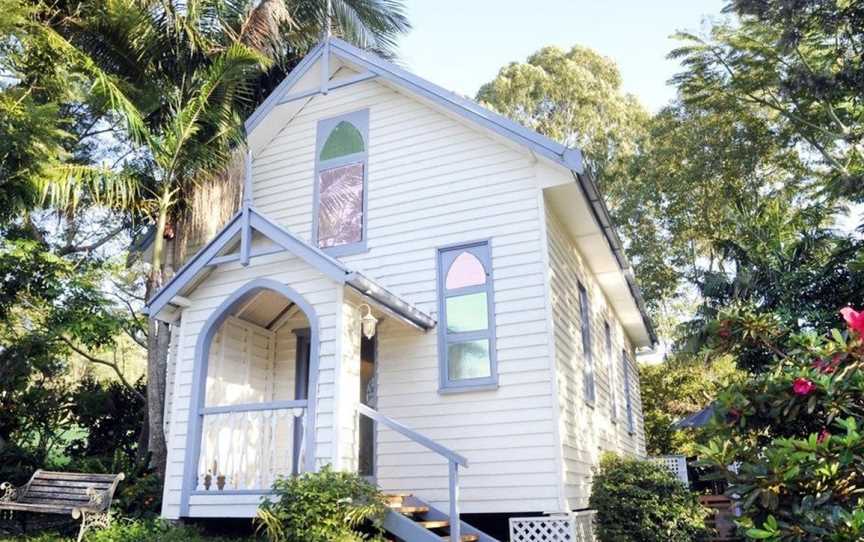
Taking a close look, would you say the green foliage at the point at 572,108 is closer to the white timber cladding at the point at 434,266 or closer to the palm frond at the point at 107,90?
the white timber cladding at the point at 434,266

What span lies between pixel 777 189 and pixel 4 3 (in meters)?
25.1

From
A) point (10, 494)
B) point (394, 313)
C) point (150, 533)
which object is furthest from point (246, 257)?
point (10, 494)

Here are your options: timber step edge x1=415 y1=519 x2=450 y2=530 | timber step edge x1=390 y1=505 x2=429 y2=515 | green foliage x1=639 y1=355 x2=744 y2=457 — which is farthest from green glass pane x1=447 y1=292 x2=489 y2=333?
green foliage x1=639 y1=355 x2=744 y2=457

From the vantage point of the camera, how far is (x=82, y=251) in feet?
63.6

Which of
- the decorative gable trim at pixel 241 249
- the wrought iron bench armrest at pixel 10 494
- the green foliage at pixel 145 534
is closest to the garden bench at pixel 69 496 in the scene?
the wrought iron bench armrest at pixel 10 494

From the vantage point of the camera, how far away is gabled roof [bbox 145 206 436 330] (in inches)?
304

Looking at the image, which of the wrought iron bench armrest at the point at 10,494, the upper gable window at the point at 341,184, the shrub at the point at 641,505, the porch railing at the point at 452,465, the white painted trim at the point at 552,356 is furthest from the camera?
the upper gable window at the point at 341,184

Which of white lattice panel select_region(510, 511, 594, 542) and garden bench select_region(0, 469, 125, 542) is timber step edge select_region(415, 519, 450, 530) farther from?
garden bench select_region(0, 469, 125, 542)

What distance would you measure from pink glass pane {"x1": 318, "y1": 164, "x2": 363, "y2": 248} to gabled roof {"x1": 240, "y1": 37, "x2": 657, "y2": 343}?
4.62 ft

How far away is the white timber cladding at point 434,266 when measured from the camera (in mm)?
8391

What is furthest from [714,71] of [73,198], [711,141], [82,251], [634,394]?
[82,251]

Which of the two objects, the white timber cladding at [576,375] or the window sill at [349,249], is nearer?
the white timber cladding at [576,375]

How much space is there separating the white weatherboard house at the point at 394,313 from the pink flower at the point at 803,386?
3.90m

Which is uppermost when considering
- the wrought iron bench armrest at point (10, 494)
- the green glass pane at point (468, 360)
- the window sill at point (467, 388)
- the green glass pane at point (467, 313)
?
the green glass pane at point (467, 313)
